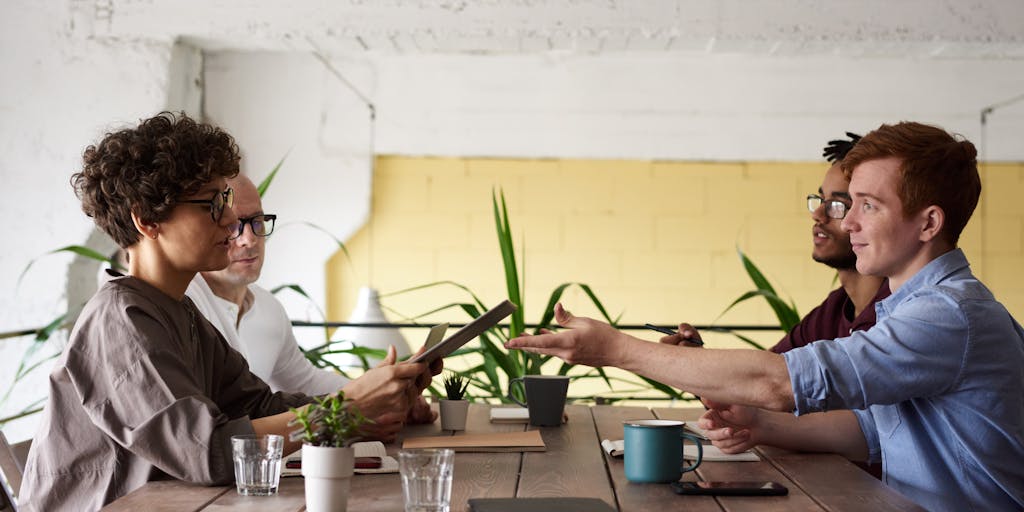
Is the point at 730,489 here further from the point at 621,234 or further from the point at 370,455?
the point at 621,234

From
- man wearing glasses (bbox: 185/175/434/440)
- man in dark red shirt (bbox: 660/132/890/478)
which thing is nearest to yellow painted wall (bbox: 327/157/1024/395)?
man wearing glasses (bbox: 185/175/434/440)

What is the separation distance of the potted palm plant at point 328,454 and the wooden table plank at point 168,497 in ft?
0.65

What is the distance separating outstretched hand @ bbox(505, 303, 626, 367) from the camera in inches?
69.1

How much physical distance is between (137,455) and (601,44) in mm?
3511

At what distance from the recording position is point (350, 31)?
464 centimetres

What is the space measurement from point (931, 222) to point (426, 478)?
1.02 metres

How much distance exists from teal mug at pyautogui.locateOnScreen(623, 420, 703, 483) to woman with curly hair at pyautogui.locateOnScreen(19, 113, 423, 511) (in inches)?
22.5

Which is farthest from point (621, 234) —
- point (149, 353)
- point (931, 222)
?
point (149, 353)

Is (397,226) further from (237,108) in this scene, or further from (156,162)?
(156,162)

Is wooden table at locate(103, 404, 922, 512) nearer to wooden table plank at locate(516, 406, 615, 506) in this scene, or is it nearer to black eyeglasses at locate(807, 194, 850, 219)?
wooden table plank at locate(516, 406, 615, 506)

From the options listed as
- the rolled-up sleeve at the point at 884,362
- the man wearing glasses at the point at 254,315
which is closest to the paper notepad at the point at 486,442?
the rolled-up sleeve at the point at 884,362

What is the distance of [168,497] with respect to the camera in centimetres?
152

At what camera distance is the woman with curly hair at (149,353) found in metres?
1.58

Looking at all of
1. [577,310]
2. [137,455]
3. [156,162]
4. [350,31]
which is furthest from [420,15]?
[137,455]
